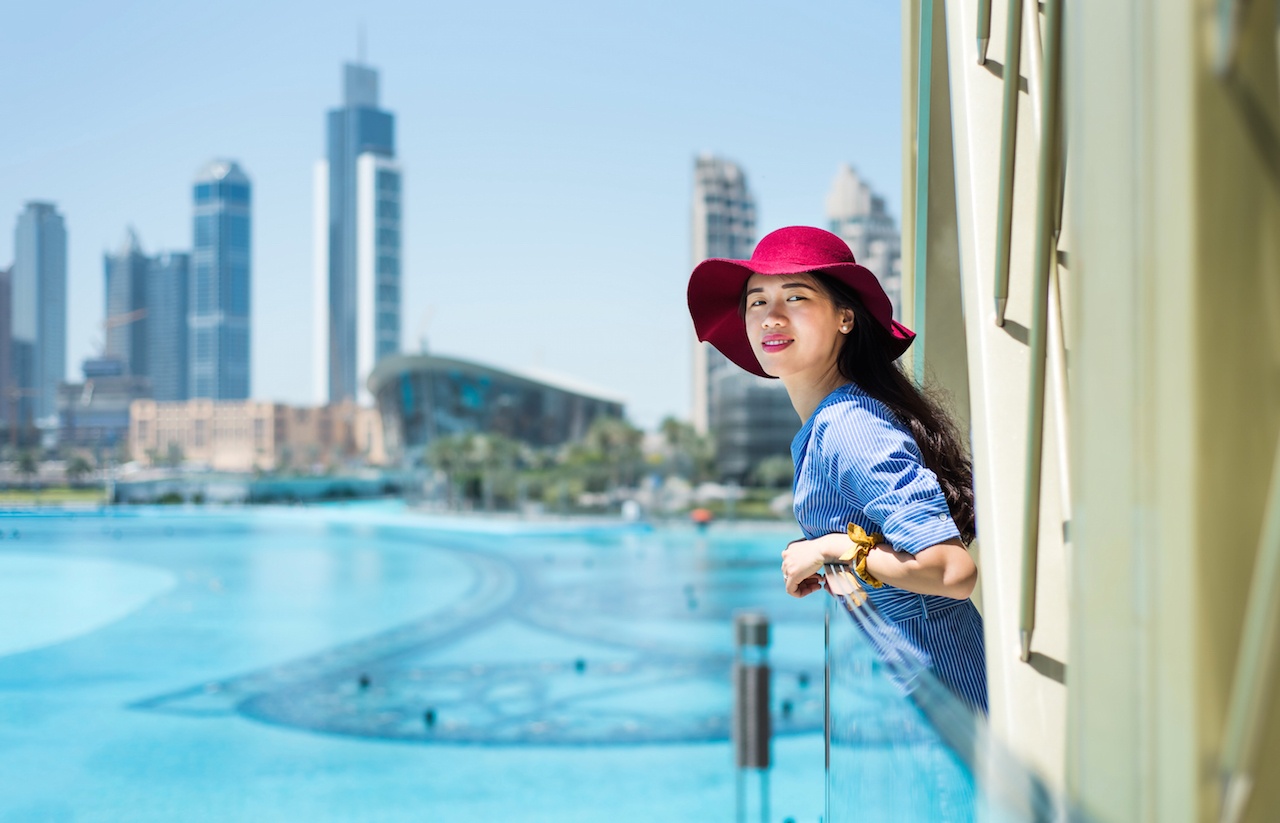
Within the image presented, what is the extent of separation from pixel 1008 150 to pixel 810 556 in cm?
53

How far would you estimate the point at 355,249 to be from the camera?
13500 centimetres

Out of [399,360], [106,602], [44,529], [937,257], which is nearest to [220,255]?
[399,360]

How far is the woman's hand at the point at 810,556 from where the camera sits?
127cm

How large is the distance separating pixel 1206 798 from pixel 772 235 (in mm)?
971

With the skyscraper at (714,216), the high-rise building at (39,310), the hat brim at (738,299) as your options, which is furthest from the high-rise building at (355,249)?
the hat brim at (738,299)

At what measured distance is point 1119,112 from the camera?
2.15ft

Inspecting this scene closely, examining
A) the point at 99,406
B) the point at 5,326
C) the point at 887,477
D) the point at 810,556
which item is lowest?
the point at 810,556

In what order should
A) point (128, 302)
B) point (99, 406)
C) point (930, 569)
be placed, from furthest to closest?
point (128, 302)
point (99, 406)
point (930, 569)

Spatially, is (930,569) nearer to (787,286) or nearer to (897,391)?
(897,391)

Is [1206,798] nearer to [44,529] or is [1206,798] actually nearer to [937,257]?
[937,257]

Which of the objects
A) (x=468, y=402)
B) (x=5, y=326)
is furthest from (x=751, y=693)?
(x=5, y=326)

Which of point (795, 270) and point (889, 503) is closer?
point (889, 503)

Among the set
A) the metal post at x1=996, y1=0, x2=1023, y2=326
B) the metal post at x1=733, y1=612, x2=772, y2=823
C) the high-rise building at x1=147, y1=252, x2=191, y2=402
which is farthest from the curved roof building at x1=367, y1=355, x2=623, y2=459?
the high-rise building at x1=147, y1=252, x2=191, y2=402

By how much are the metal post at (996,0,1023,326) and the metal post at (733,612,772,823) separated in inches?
177
